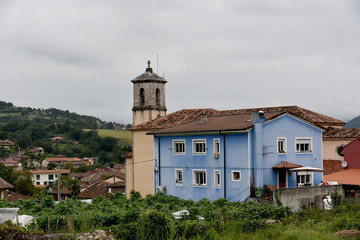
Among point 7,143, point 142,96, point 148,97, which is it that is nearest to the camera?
point 148,97

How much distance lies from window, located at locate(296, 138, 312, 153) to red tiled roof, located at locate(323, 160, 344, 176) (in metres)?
7.38

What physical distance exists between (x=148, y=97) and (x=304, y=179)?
21455mm

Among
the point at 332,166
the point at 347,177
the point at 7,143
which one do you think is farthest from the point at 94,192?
the point at 7,143

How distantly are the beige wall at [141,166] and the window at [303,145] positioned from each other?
1419 centimetres

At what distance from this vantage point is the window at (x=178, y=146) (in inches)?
1286

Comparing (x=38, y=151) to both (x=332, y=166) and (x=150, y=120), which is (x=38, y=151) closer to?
(x=150, y=120)

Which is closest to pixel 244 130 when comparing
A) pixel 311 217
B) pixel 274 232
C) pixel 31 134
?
pixel 311 217

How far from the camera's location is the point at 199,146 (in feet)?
104

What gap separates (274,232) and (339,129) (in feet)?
90.0

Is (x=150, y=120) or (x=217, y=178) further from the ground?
(x=150, y=120)

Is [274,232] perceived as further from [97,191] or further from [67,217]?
[97,191]

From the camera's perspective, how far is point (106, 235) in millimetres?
15602

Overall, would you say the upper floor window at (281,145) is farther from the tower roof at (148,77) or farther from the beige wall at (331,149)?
the tower roof at (148,77)

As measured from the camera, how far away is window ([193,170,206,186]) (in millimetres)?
31172
